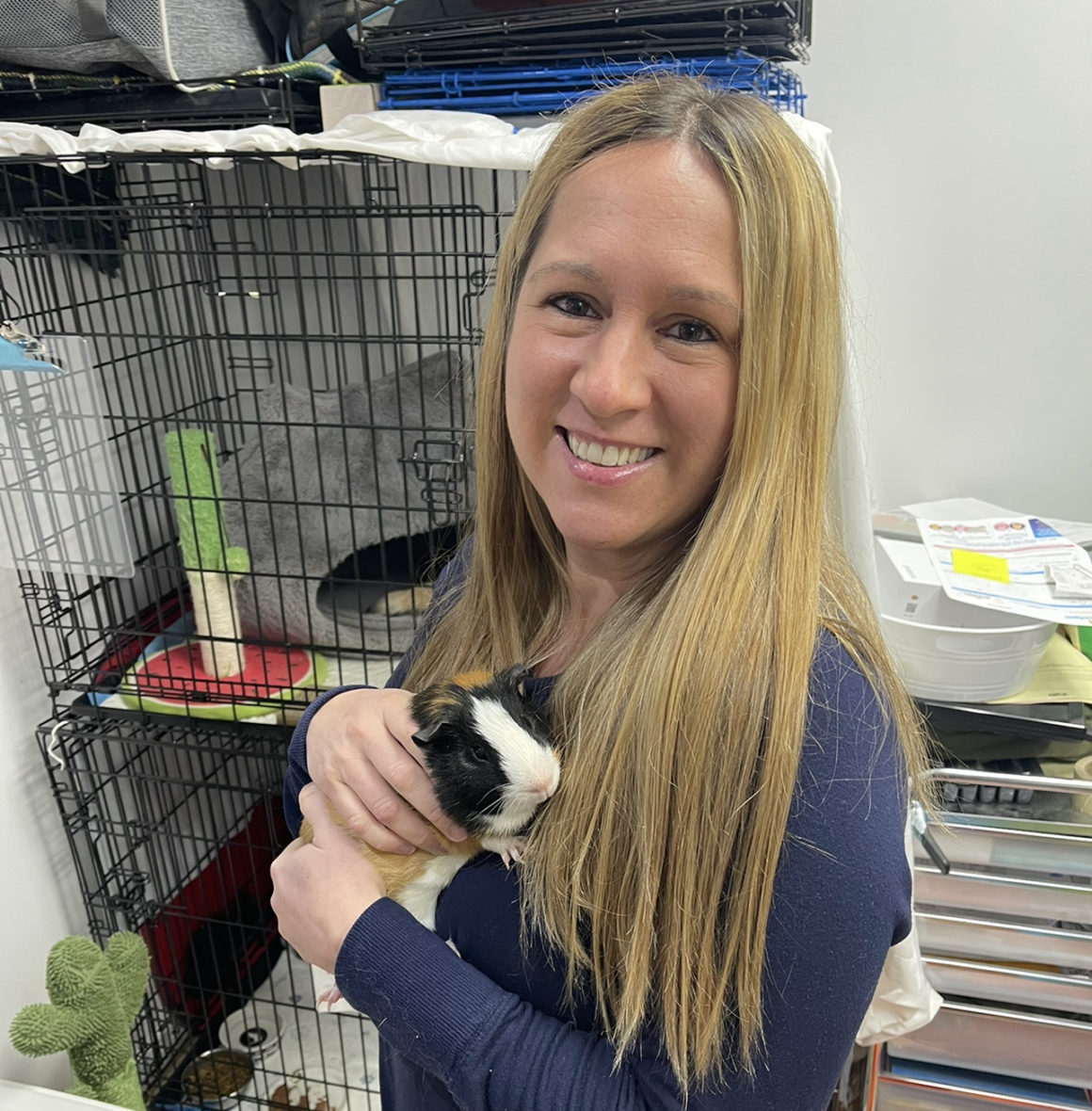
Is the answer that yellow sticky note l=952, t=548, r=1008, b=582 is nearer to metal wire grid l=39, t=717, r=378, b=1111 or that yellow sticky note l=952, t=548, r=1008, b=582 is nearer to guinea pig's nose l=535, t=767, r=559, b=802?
guinea pig's nose l=535, t=767, r=559, b=802

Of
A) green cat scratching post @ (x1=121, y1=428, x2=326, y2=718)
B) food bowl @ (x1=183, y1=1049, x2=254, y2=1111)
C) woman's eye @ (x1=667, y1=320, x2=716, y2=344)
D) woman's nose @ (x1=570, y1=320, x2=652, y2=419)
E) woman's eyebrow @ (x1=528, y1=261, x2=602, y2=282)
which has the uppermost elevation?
woman's eyebrow @ (x1=528, y1=261, x2=602, y2=282)

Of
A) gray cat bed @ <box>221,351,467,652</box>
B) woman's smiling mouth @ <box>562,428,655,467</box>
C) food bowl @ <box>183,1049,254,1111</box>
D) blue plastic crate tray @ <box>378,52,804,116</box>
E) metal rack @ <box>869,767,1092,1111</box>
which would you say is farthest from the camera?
food bowl @ <box>183,1049,254,1111</box>

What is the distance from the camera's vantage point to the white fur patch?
0.78m

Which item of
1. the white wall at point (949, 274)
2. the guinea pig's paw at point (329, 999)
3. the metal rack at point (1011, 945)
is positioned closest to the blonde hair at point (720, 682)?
the guinea pig's paw at point (329, 999)

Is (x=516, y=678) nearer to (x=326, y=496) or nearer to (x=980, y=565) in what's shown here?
(x=326, y=496)

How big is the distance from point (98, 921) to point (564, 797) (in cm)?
140

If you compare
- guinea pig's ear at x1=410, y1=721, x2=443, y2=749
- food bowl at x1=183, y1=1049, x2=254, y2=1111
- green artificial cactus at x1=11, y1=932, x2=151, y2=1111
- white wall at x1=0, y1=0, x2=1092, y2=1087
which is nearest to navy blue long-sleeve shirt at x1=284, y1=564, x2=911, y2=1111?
guinea pig's ear at x1=410, y1=721, x2=443, y2=749

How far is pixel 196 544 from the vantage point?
1.47 meters

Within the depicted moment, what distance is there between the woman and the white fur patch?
0.07ft

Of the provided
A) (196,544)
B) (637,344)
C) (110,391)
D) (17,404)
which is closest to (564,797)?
(637,344)

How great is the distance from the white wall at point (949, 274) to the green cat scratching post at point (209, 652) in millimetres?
259

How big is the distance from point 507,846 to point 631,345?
469mm

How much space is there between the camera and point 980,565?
4.65 feet

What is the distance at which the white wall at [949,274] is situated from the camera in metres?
1.55
